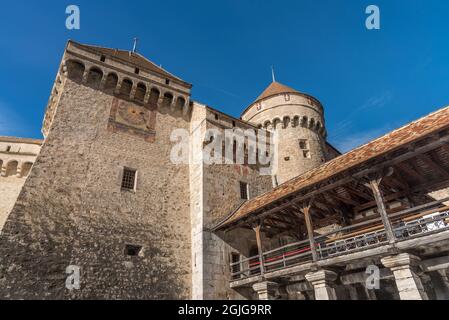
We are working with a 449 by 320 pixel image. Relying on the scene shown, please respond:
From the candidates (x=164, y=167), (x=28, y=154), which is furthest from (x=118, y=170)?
(x=28, y=154)

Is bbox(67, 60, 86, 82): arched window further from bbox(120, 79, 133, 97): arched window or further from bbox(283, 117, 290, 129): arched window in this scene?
bbox(283, 117, 290, 129): arched window

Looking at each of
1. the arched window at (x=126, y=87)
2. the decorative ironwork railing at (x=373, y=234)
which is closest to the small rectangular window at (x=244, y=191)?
the decorative ironwork railing at (x=373, y=234)

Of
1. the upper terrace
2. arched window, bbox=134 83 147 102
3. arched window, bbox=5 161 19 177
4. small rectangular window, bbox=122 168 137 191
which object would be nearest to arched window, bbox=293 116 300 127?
the upper terrace

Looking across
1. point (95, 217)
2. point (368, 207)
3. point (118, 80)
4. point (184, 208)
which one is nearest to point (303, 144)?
point (368, 207)

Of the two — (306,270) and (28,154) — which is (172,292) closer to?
(306,270)

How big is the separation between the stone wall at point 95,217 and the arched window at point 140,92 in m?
0.72

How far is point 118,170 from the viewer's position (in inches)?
524

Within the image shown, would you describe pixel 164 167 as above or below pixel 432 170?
above

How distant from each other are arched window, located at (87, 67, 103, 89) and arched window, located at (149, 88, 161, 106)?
2666mm

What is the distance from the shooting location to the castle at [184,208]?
899cm

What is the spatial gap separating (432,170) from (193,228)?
982cm

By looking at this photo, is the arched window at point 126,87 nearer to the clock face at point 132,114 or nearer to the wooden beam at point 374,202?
the clock face at point 132,114

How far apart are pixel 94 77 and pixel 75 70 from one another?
0.91 meters
